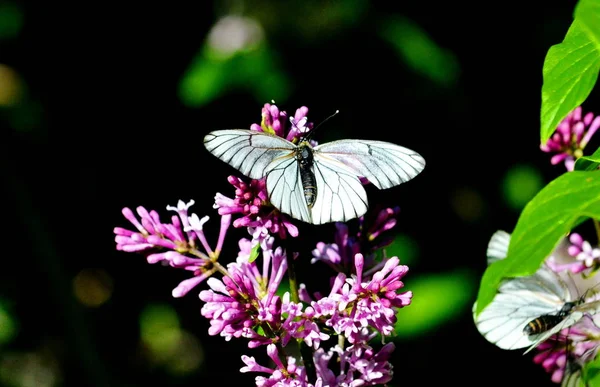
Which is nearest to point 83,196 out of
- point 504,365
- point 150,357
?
point 150,357

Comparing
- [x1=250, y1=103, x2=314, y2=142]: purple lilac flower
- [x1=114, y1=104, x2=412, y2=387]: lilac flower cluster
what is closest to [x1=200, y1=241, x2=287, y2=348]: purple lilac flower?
[x1=114, y1=104, x2=412, y2=387]: lilac flower cluster

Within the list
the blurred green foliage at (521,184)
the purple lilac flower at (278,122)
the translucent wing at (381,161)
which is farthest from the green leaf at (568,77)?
the blurred green foliage at (521,184)

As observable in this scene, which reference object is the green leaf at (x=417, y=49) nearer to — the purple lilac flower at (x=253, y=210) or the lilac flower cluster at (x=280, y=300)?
the lilac flower cluster at (x=280, y=300)

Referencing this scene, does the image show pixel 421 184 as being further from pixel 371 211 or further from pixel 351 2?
pixel 371 211

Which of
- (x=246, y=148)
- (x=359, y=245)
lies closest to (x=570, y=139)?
(x=359, y=245)

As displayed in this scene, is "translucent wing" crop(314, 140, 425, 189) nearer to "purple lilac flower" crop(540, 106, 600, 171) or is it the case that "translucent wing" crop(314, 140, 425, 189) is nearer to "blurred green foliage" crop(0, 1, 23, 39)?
"purple lilac flower" crop(540, 106, 600, 171)
